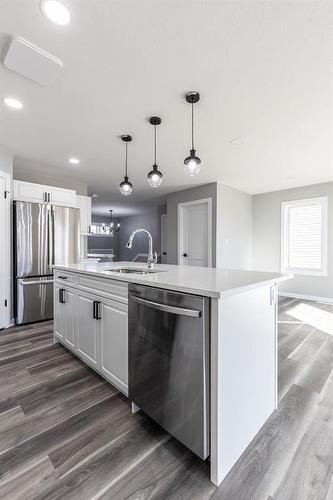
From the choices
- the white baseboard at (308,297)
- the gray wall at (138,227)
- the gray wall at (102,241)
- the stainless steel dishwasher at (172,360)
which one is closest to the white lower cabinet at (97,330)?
the stainless steel dishwasher at (172,360)

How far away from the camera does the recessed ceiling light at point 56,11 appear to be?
1.25m

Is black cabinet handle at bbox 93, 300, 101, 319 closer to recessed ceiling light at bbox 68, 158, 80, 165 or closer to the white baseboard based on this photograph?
recessed ceiling light at bbox 68, 158, 80, 165

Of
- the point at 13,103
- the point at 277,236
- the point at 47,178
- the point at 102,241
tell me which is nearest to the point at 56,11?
the point at 13,103

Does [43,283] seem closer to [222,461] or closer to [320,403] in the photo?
[222,461]

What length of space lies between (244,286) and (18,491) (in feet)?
4.74

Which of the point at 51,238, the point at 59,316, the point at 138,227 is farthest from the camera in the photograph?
the point at 138,227

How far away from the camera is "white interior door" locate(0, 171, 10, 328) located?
312cm

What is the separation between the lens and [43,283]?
3496 mm

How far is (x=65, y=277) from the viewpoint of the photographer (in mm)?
2461

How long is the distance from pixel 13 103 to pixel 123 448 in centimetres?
289

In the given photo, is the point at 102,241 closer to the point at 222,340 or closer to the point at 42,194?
the point at 42,194

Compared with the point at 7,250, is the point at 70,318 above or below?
below

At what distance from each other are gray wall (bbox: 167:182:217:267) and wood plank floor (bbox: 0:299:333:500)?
3.30 meters

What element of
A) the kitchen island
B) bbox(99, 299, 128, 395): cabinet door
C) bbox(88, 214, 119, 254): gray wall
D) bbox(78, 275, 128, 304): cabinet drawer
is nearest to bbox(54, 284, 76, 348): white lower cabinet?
the kitchen island
